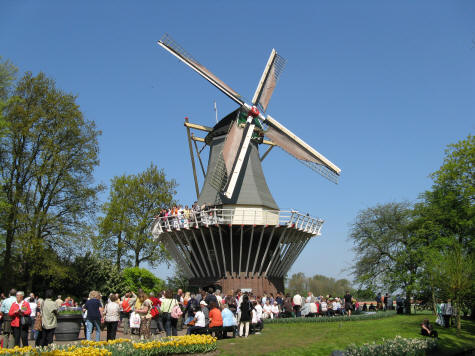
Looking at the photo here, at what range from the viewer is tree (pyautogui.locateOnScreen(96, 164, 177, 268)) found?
126 feet

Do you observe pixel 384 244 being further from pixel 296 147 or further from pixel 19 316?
pixel 19 316

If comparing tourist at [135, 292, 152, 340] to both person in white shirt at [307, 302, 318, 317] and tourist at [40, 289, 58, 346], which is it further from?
person in white shirt at [307, 302, 318, 317]

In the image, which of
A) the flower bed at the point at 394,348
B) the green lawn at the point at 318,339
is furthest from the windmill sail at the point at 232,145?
the flower bed at the point at 394,348

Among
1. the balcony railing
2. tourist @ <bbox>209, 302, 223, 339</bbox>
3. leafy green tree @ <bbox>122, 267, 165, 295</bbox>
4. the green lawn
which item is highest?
the balcony railing

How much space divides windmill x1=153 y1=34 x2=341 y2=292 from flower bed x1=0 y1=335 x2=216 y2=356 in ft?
42.4

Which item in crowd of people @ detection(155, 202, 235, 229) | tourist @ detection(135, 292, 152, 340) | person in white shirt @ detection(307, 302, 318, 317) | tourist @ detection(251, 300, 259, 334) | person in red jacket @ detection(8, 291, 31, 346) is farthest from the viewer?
crowd of people @ detection(155, 202, 235, 229)

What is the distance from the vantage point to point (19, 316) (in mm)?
11891

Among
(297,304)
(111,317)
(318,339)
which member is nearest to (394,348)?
(318,339)

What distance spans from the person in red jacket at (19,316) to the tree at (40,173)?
14349 millimetres

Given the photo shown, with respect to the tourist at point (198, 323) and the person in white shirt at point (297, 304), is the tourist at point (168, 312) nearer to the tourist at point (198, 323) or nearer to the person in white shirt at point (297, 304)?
the tourist at point (198, 323)

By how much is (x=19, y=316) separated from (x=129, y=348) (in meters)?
3.76

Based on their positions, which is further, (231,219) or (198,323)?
(231,219)

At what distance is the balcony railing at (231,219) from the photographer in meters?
25.0

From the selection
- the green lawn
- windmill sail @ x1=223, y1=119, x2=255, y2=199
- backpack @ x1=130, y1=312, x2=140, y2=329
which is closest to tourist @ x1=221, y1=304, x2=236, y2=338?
the green lawn
